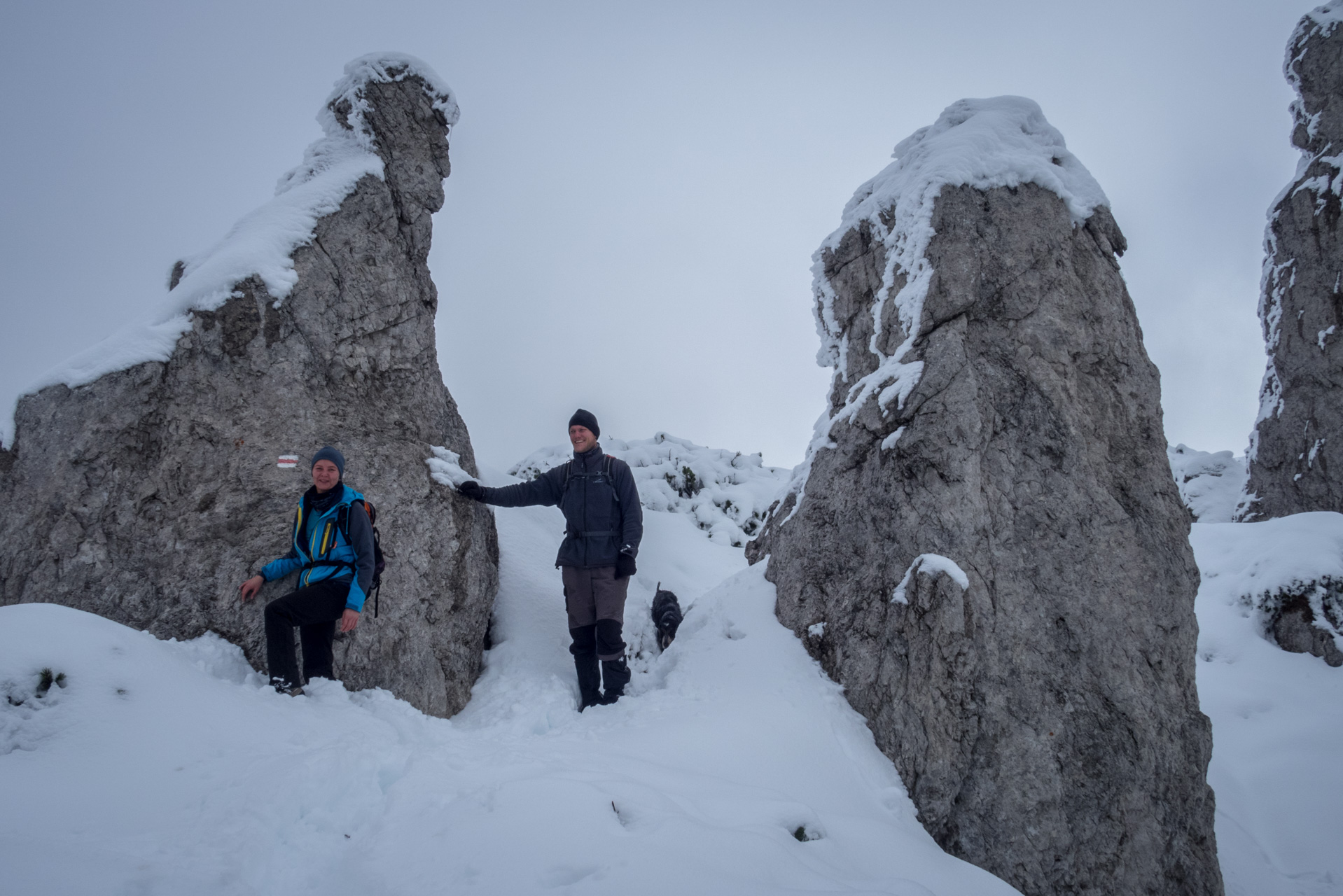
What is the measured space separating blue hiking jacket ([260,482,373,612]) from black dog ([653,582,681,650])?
3.45m

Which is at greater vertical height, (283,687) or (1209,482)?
(1209,482)

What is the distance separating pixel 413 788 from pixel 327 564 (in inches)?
82.2

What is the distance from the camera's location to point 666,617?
7.54 m

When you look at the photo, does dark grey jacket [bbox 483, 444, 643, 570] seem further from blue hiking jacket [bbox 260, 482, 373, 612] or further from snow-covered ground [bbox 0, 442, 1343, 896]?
blue hiking jacket [bbox 260, 482, 373, 612]

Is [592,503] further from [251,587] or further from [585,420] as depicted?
[251,587]

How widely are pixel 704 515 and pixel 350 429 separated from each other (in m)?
8.72

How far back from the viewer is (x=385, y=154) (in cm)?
740

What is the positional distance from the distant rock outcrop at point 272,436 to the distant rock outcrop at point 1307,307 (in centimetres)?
1998

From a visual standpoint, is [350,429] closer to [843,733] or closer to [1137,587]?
[843,733]

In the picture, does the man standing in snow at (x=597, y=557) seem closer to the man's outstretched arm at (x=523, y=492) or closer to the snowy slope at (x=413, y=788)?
the man's outstretched arm at (x=523, y=492)

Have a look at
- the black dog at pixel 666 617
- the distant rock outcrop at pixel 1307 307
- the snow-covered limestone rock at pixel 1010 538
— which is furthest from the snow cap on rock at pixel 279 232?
the distant rock outcrop at pixel 1307 307

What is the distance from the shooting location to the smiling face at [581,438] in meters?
6.30

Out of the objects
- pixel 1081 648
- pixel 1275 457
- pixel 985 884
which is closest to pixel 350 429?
pixel 985 884

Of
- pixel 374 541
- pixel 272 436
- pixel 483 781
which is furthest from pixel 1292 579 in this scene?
pixel 272 436
